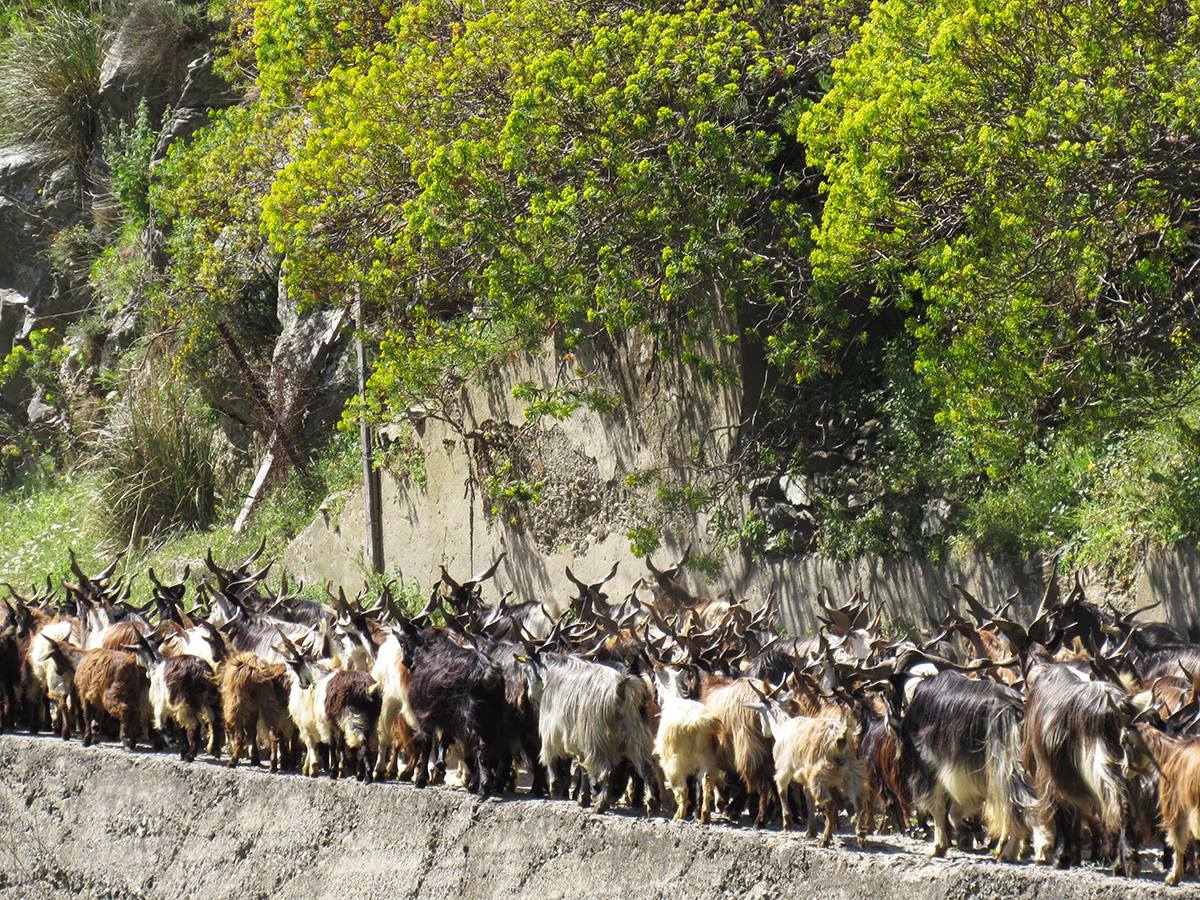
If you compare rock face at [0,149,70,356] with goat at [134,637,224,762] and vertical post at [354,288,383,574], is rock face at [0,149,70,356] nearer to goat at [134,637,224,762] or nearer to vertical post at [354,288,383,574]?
vertical post at [354,288,383,574]

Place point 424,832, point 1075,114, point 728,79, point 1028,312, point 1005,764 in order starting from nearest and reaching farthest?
point 1005,764
point 424,832
point 1075,114
point 1028,312
point 728,79

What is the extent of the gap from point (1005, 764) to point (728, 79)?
7538 mm

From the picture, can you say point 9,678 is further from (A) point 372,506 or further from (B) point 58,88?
(B) point 58,88

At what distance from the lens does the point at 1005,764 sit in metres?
5.89

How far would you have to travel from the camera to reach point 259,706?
8734 millimetres

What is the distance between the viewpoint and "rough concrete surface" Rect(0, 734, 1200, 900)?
5.93 meters

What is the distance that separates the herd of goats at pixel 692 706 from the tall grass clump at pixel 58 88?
16.6 meters

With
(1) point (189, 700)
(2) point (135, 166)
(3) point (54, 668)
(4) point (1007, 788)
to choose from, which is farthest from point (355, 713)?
(2) point (135, 166)

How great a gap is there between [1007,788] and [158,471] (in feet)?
51.3

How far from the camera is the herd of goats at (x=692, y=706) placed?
5723 millimetres

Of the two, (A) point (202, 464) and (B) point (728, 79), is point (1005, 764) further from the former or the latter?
(A) point (202, 464)

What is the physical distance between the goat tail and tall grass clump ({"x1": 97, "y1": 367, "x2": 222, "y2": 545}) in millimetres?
15116

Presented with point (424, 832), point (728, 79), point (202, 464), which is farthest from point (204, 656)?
point (202, 464)

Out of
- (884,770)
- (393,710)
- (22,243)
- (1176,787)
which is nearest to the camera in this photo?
(1176,787)
